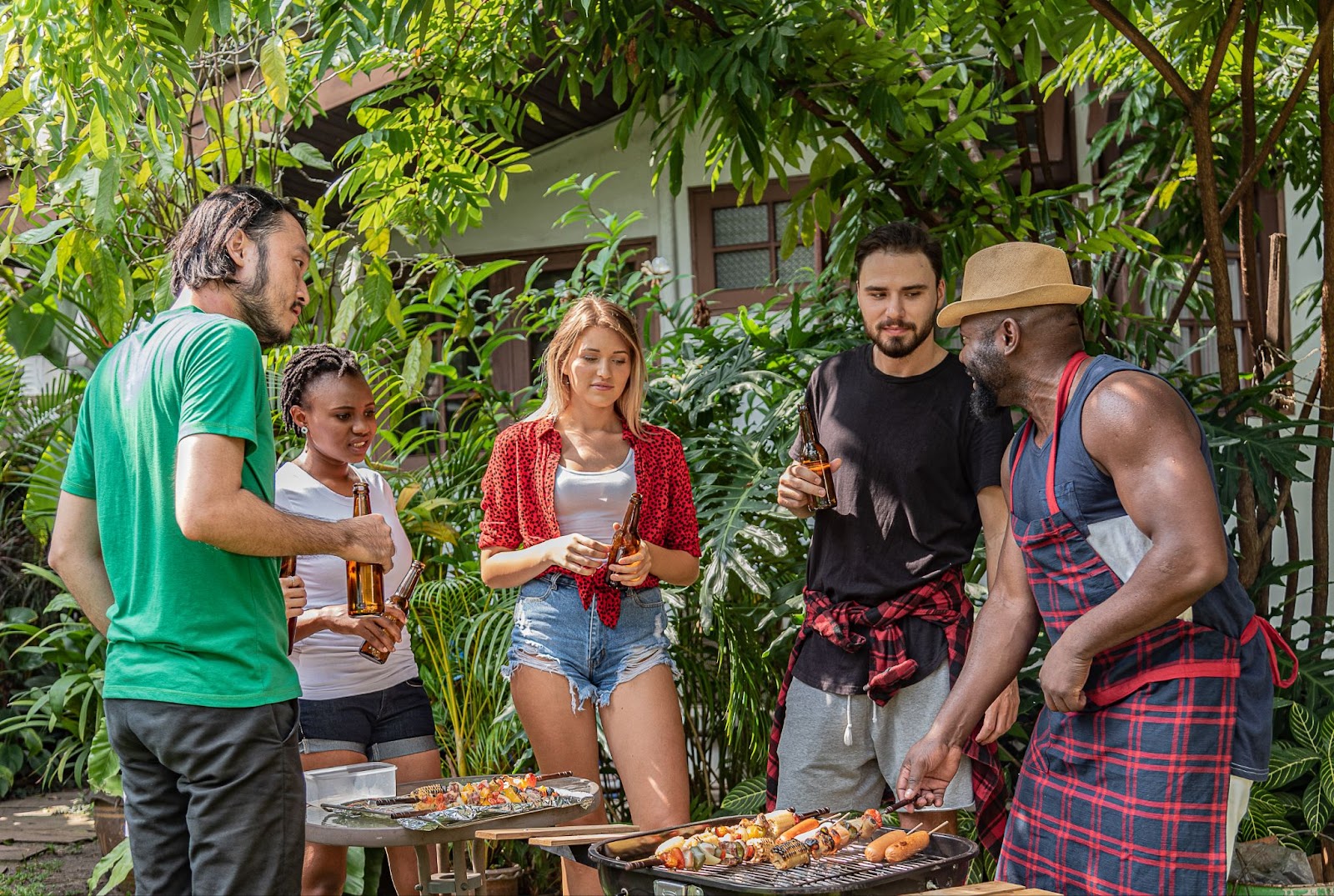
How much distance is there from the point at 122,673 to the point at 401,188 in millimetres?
2678

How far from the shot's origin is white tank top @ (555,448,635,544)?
359 cm

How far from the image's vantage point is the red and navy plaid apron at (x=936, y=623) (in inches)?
126

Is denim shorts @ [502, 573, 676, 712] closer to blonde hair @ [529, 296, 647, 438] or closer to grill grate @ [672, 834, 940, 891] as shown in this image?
blonde hair @ [529, 296, 647, 438]

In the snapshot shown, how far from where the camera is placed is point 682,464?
377 cm

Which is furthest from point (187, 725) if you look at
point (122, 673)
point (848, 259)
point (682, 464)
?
point (848, 259)

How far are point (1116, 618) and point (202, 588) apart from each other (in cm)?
177

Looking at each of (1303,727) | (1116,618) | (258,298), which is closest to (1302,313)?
(1303,727)

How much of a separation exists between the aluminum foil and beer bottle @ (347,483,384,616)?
2.19 feet

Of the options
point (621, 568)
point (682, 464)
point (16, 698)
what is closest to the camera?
point (621, 568)

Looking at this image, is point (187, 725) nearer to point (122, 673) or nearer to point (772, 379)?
point (122, 673)

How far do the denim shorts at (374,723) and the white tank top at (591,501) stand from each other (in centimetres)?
70

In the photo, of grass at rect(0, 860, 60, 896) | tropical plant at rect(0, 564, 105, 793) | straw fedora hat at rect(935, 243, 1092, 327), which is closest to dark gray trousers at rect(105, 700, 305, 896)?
straw fedora hat at rect(935, 243, 1092, 327)

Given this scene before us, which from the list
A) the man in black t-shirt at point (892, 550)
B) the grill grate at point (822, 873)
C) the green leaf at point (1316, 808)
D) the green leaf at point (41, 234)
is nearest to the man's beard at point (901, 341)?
the man in black t-shirt at point (892, 550)

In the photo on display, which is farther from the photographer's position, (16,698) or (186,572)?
(16,698)
